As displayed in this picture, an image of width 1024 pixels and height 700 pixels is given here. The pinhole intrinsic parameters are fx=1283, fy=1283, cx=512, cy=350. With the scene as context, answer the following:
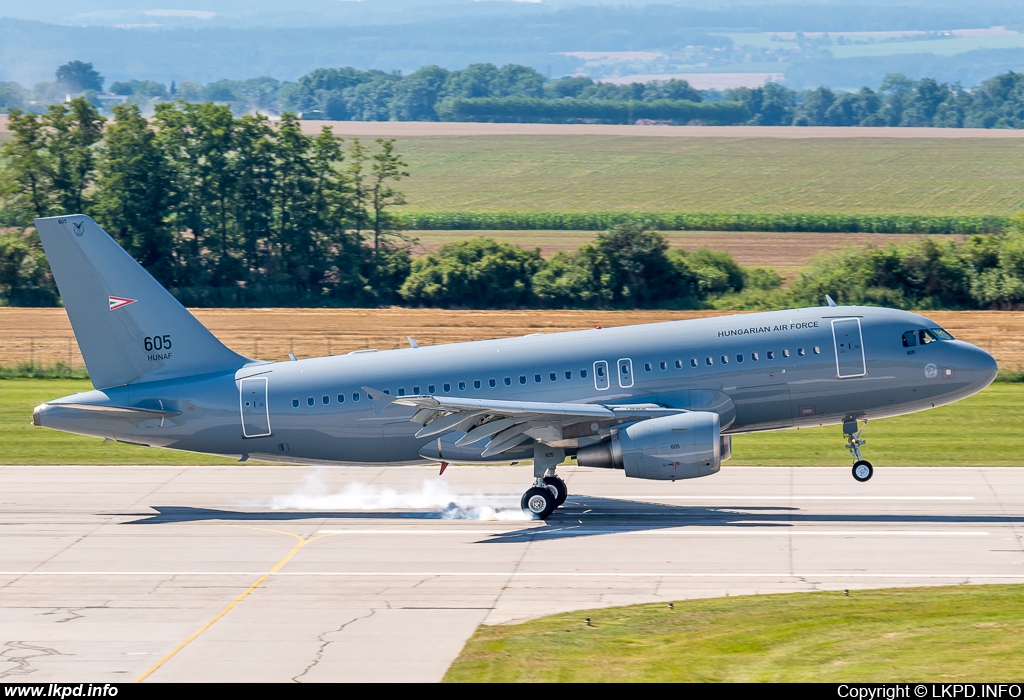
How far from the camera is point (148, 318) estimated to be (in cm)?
3134

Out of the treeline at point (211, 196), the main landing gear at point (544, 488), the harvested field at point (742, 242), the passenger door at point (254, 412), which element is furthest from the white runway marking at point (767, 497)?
the treeline at point (211, 196)

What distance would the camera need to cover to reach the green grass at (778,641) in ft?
58.1

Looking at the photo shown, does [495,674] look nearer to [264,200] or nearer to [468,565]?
[468,565]

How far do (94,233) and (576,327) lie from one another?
3334 centimetres

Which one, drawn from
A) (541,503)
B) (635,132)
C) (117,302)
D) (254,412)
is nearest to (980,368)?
(541,503)

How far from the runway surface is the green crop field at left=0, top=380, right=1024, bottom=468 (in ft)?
5.14

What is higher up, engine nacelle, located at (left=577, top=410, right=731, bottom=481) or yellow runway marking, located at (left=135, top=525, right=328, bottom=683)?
engine nacelle, located at (left=577, top=410, right=731, bottom=481)

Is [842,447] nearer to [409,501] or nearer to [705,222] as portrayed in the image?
[409,501]

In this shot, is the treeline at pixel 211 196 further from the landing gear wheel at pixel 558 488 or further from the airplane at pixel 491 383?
the landing gear wheel at pixel 558 488

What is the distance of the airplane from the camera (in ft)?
97.8

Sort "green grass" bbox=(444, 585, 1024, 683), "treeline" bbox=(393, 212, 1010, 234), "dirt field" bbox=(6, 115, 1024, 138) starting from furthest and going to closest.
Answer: "dirt field" bbox=(6, 115, 1024, 138) < "treeline" bbox=(393, 212, 1010, 234) < "green grass" bbox=(444, 585, 1024, 683)

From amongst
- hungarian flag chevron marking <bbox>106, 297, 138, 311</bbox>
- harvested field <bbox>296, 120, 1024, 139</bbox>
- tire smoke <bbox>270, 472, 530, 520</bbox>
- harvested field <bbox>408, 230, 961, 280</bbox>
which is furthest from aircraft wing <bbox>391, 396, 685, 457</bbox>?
harvested field <bbox>296, 120, 1024, 139</bbox>

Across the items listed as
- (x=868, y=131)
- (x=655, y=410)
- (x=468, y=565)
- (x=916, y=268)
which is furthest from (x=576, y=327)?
(x=868, y=131)

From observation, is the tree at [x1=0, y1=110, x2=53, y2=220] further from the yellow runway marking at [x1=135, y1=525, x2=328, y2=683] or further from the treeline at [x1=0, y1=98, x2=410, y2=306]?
the yellow runway marking at [x1=135, y1=525, x2=328, y2=683]
